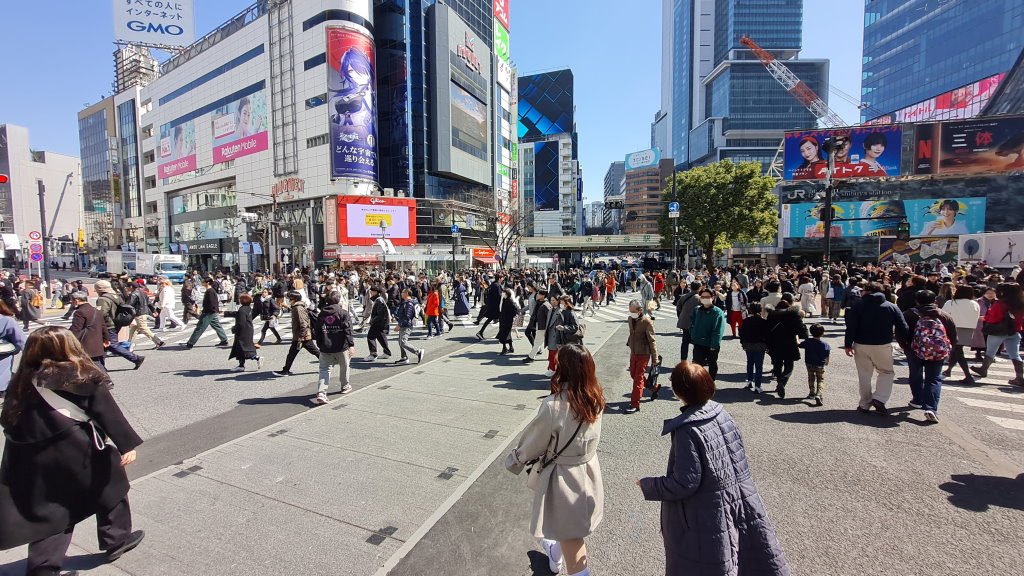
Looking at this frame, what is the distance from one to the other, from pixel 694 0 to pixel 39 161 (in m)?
180

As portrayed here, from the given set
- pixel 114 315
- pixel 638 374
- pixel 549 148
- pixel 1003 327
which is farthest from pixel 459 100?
pixel 549 148

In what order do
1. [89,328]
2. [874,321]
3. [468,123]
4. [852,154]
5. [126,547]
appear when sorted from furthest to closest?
[468,123] → [852,154] → [89,328] → [874,321] → [126,547]

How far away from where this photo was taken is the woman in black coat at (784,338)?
680cm

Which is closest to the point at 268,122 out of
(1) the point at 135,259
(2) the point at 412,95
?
(2) the point at 412,95

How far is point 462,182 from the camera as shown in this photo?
57.6m

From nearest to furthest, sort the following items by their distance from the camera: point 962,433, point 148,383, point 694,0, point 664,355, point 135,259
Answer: point 962,433 < point 148,383 < point 664,355 < point 135,259 < point 694,0

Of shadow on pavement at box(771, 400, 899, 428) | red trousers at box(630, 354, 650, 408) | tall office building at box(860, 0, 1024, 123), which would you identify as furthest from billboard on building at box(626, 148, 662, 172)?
red trousers at box(630, 354, 650, 408)

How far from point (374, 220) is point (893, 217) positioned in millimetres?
55105

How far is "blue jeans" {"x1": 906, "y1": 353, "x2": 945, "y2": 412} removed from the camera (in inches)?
224

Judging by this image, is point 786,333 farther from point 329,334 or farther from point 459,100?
point 459,100

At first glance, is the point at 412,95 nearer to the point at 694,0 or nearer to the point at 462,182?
the point at 462,182

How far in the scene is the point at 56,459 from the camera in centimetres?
265

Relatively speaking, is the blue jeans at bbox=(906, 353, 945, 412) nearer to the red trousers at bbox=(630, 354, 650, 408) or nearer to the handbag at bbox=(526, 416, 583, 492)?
the red trousers at bbox=(630, 354, 650, 408)

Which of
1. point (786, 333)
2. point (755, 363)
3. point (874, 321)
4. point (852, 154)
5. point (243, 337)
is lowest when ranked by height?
point (755, 363)
